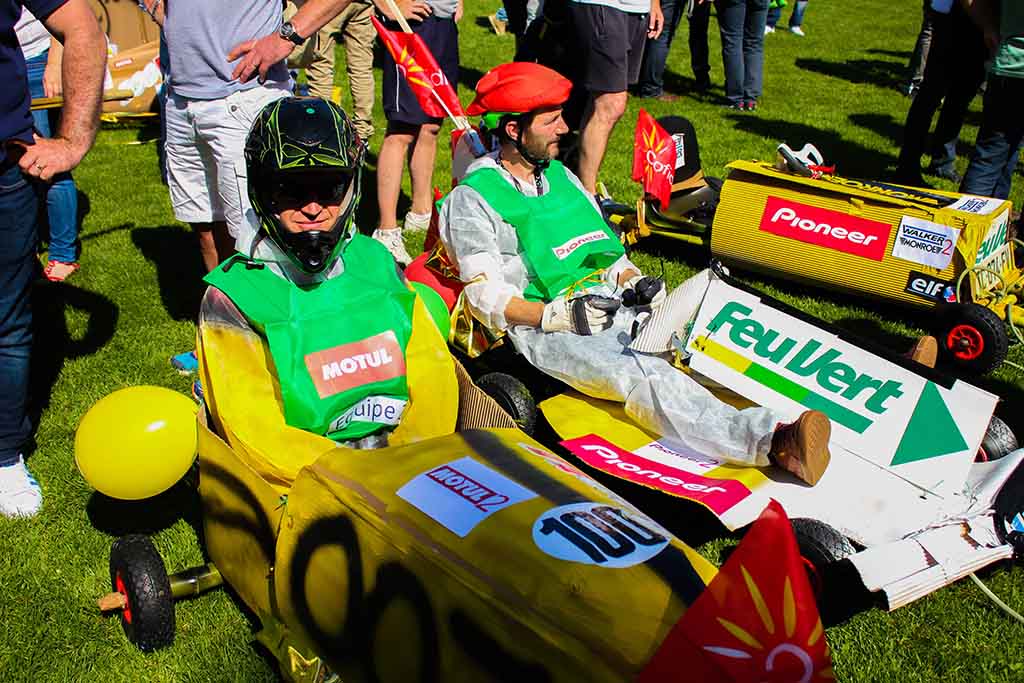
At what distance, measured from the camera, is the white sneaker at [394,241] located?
6258mm

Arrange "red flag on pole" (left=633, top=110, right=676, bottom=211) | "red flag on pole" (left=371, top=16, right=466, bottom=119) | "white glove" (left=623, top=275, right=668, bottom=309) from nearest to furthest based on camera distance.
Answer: "white glove" (left=623, top=275, right=668, bottom=309) < "red flag on pole" (left=371, top=16, right=466, bottom=119) < "red flag on pole" (left=633, top=110, right=676, bottom=211)

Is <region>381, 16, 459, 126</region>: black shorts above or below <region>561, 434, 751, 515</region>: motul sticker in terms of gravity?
above

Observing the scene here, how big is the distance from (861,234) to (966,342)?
0.93 metres

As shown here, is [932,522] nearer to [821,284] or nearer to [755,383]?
[755,383]

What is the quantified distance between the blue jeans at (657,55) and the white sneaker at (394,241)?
592cm

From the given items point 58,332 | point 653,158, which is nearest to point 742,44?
point 653,158

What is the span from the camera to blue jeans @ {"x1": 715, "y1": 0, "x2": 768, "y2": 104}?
1068 cm

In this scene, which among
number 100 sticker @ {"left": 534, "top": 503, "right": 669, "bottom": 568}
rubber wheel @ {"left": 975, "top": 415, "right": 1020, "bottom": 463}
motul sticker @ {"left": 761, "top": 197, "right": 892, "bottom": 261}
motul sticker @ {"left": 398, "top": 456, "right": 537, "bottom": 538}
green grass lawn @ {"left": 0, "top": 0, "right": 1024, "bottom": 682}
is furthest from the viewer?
motul sticker @ {"left": 761, "top": 197, "right": 892, "bottom": 261}

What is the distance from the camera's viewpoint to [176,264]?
6.32 meters

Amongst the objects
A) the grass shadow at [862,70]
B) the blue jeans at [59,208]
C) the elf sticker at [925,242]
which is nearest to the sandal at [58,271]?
the blue jeans at [59,208]

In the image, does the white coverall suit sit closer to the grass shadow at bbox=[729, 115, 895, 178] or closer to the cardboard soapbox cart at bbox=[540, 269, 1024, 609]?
the cardboard soapbox cart at bbox=[540, 269, 1024, 609]

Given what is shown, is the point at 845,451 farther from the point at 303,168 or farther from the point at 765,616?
the point at 303,168

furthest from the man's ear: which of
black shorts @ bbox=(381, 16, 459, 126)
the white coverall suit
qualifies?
black shorts @ bbox=(381, 16, 459, 126)

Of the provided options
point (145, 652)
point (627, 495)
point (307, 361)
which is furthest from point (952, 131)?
point (145, 652)
